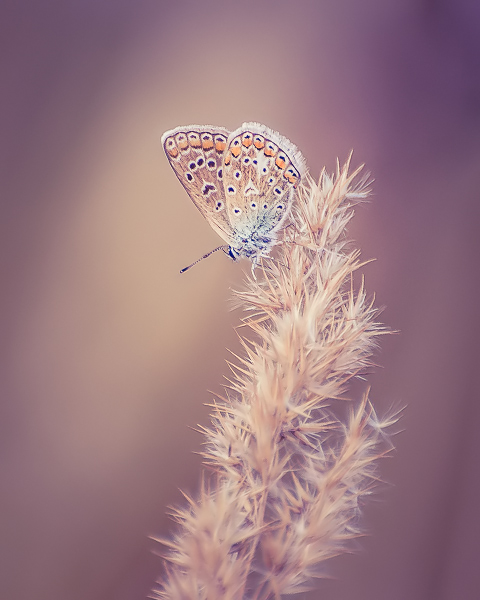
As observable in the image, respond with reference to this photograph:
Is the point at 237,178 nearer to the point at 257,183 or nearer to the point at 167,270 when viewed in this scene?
the point at 257,183

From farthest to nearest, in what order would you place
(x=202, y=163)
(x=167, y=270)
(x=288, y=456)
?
(x=167, y=270) → (x=202, y=163) → (x=288, y=456)

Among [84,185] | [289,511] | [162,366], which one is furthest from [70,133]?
[289,511]

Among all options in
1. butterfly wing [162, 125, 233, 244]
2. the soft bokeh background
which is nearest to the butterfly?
butterfly wing [162, 125, 233, 244]

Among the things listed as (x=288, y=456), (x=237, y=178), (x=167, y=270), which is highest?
(x=237, y=178)

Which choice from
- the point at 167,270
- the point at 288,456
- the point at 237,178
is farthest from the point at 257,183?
the point at 288,456

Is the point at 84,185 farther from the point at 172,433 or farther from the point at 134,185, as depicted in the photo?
the point at 172,433

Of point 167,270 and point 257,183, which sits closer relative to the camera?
point 257,183

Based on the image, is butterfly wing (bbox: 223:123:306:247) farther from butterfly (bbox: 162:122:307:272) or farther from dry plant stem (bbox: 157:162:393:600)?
dry plant stem (bbox: 157:162:393:600)
